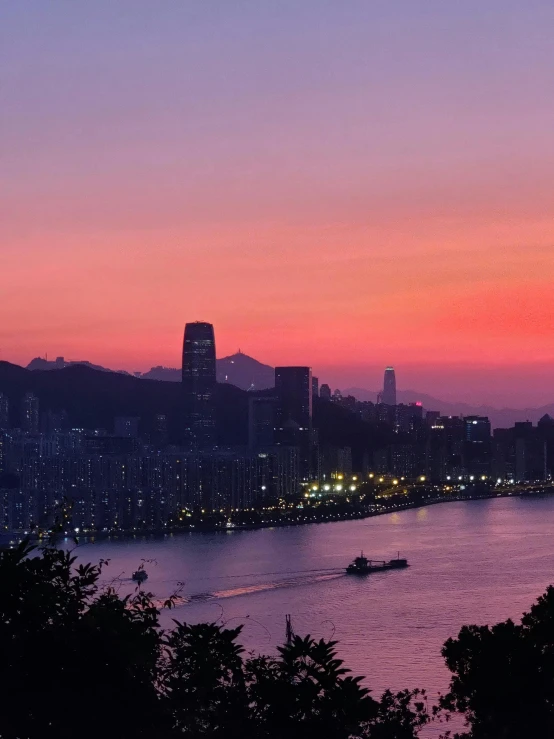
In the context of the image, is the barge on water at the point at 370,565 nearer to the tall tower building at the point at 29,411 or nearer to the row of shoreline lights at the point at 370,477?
the row of shoreline lights at the point at 370,477

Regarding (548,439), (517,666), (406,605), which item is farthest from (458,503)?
(517,666)

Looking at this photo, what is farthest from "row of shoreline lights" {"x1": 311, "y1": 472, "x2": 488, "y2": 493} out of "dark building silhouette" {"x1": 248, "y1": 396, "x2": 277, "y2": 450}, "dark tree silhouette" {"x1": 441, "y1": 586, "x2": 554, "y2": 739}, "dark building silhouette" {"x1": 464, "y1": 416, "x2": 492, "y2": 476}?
"dark tree silhouette" {"x1": 441, "y1": 586, "x2": 554, "y2": 739}

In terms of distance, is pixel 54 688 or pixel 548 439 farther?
pixel 548 439

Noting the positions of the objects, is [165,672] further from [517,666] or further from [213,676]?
[517,666]

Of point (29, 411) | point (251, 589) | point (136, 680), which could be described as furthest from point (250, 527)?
point (136, 680)

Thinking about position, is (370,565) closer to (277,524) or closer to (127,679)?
(277,524)

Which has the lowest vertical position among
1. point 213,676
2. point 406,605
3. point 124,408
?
point 406,605
